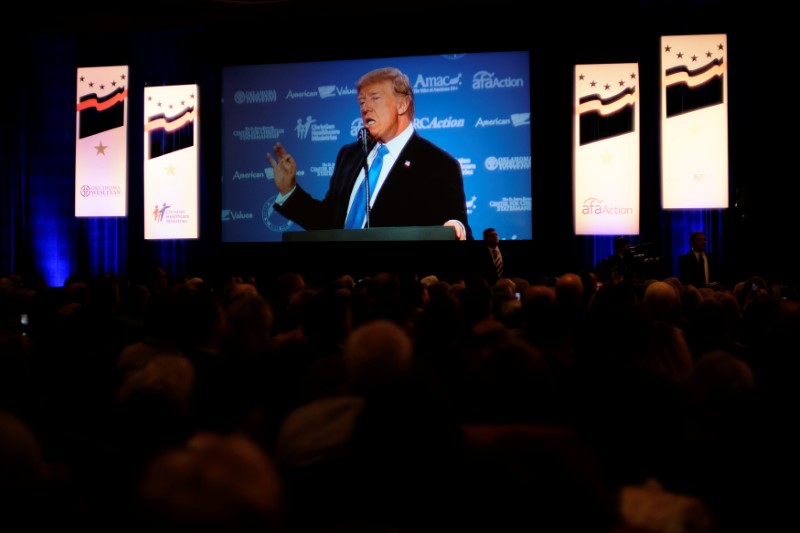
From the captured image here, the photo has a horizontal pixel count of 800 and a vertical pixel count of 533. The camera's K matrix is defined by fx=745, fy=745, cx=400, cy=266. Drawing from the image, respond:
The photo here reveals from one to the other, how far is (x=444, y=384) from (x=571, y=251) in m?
8.18

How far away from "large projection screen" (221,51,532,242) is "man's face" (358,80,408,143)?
0.15 meters

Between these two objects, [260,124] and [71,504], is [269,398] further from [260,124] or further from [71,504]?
[260,124]

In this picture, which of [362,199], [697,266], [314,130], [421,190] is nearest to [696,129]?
[697,266]

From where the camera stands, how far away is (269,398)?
2.71m

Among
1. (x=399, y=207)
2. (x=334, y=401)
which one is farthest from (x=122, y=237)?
(x=334, y=401)

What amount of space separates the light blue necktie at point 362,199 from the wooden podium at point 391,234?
565mm

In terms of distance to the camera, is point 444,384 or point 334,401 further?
point 444,384

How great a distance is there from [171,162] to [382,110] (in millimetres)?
Result: 3538

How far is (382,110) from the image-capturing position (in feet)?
34.8

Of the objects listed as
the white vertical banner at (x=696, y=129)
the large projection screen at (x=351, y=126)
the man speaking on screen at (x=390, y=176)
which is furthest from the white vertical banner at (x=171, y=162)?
the white vertical banner at (x=696, y=129)

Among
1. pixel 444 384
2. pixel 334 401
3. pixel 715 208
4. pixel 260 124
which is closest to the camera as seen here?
pixel 334 401

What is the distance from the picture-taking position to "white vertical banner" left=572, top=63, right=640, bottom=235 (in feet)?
33.7

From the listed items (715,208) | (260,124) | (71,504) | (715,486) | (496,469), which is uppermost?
(260,124)

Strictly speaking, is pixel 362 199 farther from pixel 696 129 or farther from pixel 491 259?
pixel 696 129
